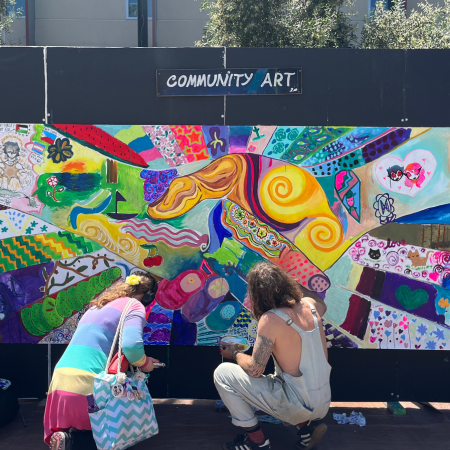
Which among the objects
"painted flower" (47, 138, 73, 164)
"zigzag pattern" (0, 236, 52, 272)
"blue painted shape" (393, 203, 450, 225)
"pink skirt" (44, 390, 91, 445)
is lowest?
"pink skirt" (44, 390, 91, 445)

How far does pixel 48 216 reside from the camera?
403 cm

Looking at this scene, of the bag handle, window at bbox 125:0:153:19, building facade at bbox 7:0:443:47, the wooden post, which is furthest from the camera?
window at bbox 125:0:153:19

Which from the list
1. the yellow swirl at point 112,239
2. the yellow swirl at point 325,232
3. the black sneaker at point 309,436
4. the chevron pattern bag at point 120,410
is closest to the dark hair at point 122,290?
the chevron pattern bag at point 120,410

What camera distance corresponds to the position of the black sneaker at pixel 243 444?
3312mm

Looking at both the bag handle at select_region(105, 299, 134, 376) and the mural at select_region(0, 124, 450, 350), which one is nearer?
the bag handle at select_region(105, 299, 134, 376)

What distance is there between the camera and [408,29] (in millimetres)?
9711

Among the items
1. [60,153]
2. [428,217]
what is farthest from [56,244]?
[428,217]

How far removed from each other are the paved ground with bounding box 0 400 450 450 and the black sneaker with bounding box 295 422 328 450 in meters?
0.19

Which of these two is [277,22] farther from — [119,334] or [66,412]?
[66,412]

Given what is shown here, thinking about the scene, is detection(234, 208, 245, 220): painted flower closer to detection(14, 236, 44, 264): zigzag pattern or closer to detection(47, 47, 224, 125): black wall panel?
detection(47, 47, 224, 125): black wall panel

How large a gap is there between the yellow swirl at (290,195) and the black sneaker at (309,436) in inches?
60.6

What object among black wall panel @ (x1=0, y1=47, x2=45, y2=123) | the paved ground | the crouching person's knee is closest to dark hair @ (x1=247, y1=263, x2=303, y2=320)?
the crouching person's knee

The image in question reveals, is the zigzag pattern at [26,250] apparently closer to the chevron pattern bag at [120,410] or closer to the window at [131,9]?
the chevron pattern bag at [120,410]

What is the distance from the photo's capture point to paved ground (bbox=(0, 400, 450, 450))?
3543 millimetres
